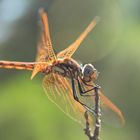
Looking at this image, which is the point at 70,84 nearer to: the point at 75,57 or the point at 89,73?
the point at 89,73

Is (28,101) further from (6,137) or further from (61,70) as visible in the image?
(61,70)

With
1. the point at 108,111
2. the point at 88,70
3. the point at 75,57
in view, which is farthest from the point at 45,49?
the point at 75,57

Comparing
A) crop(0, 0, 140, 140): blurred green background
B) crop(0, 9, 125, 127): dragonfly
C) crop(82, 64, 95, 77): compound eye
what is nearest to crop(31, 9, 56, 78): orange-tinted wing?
crop(0, 9, 125, 127): dragonfly

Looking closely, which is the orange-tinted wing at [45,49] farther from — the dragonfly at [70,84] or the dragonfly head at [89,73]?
the dragonfly head at [89,73]

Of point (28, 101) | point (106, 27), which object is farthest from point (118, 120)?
Result: point (106, 27)

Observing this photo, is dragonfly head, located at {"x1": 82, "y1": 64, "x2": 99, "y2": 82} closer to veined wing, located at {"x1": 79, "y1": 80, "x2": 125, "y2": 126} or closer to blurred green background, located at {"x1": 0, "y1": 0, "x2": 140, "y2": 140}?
veined wing, located at {"x1": 79, "y1": 80, "x2": 125, "y2": 126}

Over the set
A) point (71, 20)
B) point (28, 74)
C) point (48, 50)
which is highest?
point (71, 20)
